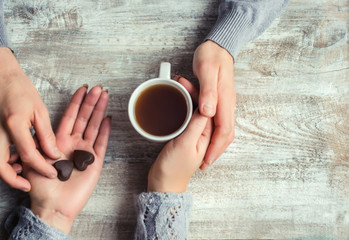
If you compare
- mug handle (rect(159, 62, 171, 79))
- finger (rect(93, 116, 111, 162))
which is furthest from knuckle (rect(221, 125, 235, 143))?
finger (rect(93, 116, 111, 162))

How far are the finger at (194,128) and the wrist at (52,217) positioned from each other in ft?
1.32

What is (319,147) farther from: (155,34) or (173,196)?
(155,34)

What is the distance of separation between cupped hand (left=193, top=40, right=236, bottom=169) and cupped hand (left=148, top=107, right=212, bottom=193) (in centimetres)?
3

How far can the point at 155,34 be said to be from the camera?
3.20ft

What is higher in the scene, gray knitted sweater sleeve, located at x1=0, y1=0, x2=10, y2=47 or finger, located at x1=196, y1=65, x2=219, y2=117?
gray knitted sweater sleeve, located at x1=0, y1=0, x2=10, y2=47

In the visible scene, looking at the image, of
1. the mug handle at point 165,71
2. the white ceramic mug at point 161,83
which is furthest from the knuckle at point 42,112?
the mug handle at point 165,71

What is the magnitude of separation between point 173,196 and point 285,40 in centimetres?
62

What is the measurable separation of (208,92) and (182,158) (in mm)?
192

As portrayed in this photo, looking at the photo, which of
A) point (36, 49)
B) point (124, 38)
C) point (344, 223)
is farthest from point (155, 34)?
point (344, 223)

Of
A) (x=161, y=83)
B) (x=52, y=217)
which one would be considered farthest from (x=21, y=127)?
(x=161, y=83)

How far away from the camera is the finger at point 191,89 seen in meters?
0.86

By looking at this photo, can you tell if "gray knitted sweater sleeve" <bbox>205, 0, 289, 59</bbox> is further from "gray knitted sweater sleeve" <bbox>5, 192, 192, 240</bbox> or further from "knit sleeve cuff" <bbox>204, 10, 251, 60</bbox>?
"gray knitted sweater sleeve" <bbox>5, 192, 192, 240</bbox>

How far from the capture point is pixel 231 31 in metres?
0.91

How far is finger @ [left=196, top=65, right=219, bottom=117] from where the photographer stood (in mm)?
786
